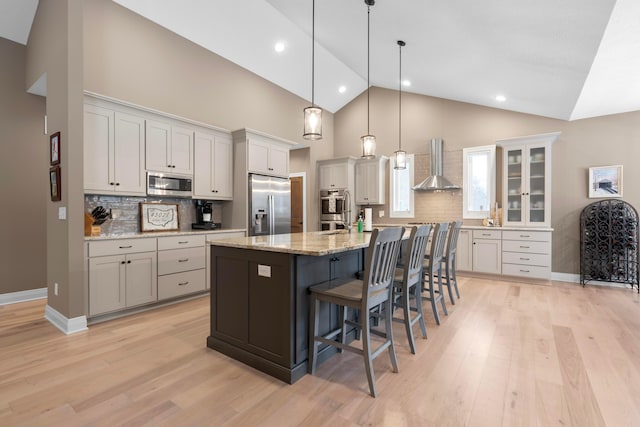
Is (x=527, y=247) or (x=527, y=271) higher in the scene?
(x=527, y=247)

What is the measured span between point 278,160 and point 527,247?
4.30 metres

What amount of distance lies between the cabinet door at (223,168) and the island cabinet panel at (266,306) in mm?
2322

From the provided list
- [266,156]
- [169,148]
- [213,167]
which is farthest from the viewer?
[266,156]

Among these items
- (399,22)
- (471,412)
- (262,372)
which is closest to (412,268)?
(471,412)

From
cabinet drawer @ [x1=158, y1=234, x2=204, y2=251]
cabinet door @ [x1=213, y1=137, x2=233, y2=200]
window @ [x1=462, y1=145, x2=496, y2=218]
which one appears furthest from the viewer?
window @ [x1=462, y1=145, x2=496, y2=218]

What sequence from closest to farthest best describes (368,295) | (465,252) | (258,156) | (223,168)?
(368,295) < (223,168) < (258,156) < (465,252)

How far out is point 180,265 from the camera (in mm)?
3973

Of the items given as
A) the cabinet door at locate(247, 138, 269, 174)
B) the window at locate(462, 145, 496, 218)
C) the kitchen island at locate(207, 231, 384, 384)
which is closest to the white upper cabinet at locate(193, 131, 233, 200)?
the cabinet door at locate(247, 138, 269, 174)

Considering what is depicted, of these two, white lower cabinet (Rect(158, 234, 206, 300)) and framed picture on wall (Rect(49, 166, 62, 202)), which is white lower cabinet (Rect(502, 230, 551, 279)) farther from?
framed picture on wall (Rect(49, 166, 62, 202))

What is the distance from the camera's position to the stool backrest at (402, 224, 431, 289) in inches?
103

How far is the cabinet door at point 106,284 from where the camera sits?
125 inches

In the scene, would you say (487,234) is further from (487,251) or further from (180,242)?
(180,242)

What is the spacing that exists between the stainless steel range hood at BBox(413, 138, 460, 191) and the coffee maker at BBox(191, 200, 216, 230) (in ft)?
12.5

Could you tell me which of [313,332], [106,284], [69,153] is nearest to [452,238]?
[313,332]
